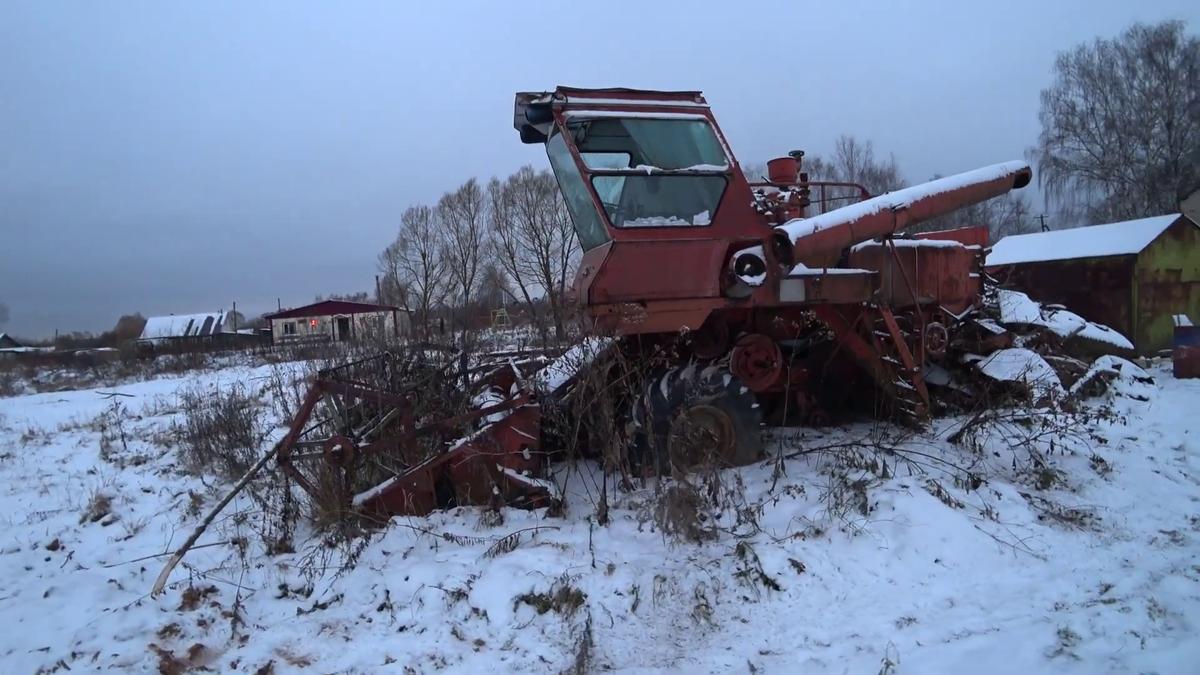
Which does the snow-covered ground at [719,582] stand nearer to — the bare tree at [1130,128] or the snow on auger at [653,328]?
the snow on auger at [653,328]

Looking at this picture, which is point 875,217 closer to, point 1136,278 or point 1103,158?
point 1136,278

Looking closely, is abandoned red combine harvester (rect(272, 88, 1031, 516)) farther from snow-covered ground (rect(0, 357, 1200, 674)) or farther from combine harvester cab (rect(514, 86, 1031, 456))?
snow-covered ground (rect(0, 357, 1200, 674))

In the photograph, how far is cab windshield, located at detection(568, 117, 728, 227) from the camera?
5453 millimetres

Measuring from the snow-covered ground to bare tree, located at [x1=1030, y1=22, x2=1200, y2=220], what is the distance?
34.4 metres

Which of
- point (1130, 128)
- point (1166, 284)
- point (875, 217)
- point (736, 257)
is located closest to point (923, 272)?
point (875, 217)

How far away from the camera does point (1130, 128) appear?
32250mm

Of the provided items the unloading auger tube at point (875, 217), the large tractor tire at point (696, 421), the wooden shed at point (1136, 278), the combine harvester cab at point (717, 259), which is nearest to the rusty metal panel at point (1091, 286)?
the wooden shed at point (1136, 278)

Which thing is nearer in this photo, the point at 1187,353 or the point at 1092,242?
the point at 1187,353

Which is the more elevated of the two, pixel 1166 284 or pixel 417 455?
pixel 1166 284

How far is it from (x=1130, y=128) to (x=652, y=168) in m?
36.7

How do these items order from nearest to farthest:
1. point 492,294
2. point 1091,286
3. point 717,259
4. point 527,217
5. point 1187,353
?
point 717,259, point 492,294, point 1187,353, point 1091,286, point 527,217

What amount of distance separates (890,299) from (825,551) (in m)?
3.02

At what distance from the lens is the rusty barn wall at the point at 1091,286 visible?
13.9 m

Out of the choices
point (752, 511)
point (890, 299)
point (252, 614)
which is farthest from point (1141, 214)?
point (252, 614)
